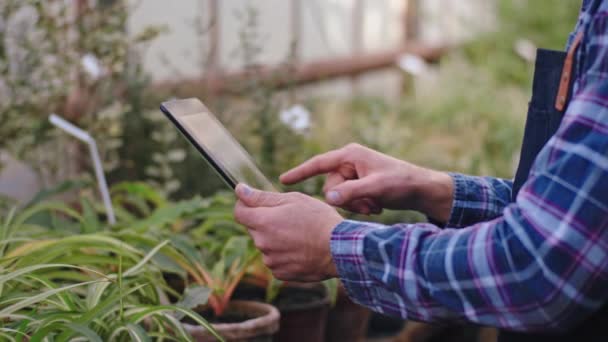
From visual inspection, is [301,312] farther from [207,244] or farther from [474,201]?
[474,201]

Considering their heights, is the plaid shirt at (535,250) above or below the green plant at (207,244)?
above

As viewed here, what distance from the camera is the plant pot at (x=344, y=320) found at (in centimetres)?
276

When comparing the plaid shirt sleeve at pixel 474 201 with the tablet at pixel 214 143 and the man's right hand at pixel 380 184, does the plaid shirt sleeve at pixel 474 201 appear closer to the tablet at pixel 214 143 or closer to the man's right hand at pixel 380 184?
the man's right hand at pixel 380 184

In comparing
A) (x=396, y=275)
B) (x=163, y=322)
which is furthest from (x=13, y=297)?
(x=396, y=275)

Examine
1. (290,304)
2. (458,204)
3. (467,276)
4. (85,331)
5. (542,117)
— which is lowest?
(290,304)

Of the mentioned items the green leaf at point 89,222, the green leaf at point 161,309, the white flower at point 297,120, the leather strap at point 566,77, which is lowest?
the white flower at point 297,120

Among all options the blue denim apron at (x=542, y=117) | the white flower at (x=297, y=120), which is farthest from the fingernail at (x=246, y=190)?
the white flower at (x=297, y=120)

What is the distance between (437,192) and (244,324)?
1.78ft

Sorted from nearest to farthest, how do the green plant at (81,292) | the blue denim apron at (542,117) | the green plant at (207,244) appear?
the blue denim apron at (542,117) < the green plant at (81,292) < the green plant at (207,244)

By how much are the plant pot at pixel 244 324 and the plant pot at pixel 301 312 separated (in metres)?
0.17

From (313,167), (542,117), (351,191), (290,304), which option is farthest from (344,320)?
(542,117)

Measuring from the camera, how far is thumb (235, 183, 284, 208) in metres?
1.37

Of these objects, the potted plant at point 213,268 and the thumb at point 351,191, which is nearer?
the thumb at point 351,191

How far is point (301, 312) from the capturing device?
226 centimetres
